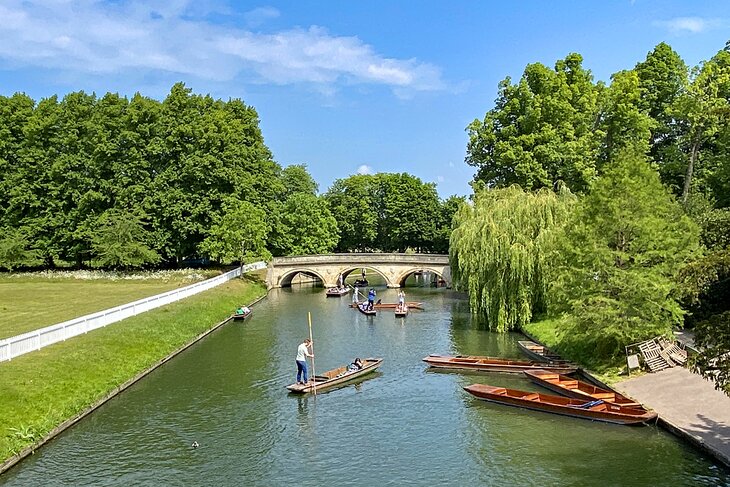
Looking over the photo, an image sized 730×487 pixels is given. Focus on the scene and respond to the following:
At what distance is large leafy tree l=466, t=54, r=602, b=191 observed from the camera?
5294 centimetres

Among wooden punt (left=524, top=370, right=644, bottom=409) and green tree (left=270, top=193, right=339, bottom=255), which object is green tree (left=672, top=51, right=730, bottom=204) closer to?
wooden punt (left=524, top=370, right=644, bottom=409)

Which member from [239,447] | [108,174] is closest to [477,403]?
[239,447]

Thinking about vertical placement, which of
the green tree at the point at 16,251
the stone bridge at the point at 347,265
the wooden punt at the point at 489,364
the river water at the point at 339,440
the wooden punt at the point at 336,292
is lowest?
the river water at the point at 339,440

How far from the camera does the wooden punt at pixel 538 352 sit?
104 ft

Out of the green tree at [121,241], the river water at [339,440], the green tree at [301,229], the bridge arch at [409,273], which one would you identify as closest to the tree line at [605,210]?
the river water at [339,440]

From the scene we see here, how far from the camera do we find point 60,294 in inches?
2105

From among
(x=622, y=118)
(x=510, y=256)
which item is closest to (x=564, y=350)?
(x=510, y=256)

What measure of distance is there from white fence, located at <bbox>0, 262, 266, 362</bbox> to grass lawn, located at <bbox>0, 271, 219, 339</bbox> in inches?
147

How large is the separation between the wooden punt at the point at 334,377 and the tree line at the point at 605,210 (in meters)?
9.11

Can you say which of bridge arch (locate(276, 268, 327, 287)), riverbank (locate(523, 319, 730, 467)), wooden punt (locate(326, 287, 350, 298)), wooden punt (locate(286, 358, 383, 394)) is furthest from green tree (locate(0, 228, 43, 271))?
riverbank (locate(523, 319, 730, 467))

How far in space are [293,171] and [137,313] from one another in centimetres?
6318

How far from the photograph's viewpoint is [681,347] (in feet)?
94.3

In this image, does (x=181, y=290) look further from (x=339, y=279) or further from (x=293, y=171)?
(x=293, y=171)

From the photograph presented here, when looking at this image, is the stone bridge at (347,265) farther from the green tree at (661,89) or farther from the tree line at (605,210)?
the green tree at (661,89)
